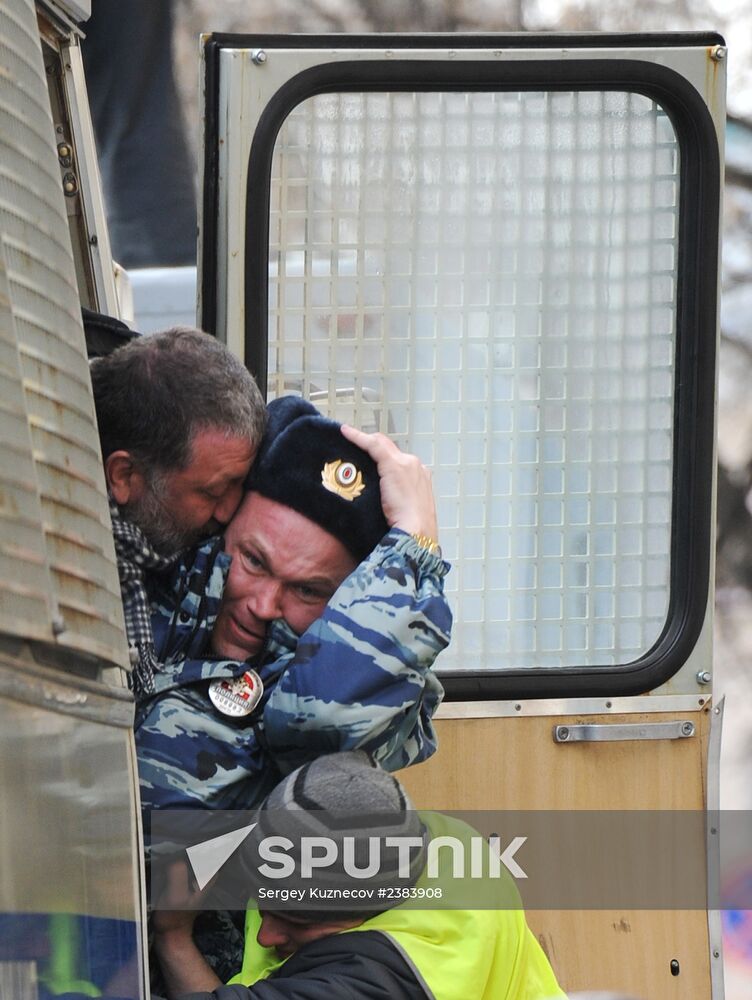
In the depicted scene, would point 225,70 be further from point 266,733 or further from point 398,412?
point 266,733

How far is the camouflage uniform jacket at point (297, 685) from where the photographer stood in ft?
5.90

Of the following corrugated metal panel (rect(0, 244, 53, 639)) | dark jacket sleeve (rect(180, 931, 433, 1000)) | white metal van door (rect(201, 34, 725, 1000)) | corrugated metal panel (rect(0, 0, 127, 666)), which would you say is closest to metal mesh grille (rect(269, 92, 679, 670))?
white metal van door (rect(201, 34, 725, 1000))

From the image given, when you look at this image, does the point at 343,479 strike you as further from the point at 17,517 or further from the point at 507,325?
the point at 17,517

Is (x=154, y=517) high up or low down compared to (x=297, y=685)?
up

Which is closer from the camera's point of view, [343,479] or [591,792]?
[343,479]

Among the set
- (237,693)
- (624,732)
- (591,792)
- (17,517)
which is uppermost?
(17,517)

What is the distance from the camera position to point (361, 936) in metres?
1.66

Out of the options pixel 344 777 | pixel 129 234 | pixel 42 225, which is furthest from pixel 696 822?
pixel 129 234

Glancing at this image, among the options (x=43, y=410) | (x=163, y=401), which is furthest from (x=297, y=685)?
(x=43, y=410)

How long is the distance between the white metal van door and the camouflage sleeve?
0.65 meters

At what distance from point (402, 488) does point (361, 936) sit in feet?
2.08

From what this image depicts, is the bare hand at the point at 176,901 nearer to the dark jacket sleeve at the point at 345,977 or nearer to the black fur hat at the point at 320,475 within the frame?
the dark jacket sleeve at the point at 345,977

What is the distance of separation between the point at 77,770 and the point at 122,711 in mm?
128

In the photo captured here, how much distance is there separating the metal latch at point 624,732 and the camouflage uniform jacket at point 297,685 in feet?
2.31
